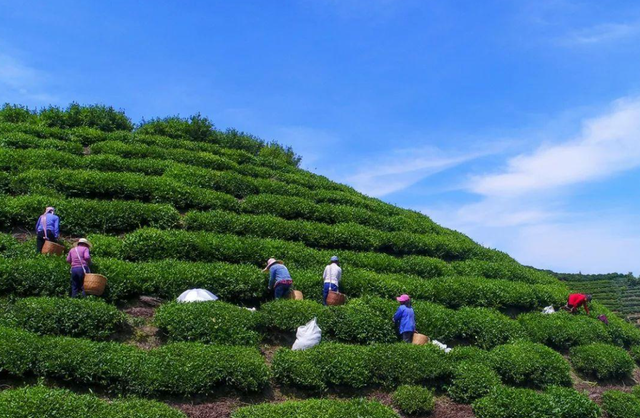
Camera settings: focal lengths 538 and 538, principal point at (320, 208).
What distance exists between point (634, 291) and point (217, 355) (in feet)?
89.5

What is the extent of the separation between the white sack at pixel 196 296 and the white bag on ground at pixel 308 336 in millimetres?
2144

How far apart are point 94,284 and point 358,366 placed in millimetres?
5476

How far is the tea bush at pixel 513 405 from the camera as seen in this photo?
9750 mm

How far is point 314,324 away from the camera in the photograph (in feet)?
36.2

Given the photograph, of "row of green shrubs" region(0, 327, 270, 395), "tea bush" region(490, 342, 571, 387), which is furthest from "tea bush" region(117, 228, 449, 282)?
"tea bush" region(490, 342, 571, 387)

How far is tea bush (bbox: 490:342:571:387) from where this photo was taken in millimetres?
11680

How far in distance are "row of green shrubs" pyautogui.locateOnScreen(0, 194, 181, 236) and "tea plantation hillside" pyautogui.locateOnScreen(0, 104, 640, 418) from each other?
0.04 m

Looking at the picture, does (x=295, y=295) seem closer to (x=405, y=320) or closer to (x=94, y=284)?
(x=405, y=320)

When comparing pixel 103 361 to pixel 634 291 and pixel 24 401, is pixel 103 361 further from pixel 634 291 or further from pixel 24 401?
pixel 634 291

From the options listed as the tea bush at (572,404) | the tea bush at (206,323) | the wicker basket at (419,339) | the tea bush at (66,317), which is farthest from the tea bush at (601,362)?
the tea bush at (66,317)

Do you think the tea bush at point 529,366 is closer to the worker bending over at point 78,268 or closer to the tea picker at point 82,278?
the tea picker at point 82,278

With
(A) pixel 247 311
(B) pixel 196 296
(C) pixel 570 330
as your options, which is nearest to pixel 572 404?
(C) pixel 570 330

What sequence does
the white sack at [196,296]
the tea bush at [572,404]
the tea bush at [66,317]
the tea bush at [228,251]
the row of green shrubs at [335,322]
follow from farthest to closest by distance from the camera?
1. the tea bush at [228,251]
2. the white sack at [196,296]
3. the row of green shrubs at [335,322]
4. the tea bush at [572,404]
5. the tea bush at [66,317]

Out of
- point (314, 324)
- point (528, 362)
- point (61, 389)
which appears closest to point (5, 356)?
point (61, 389)
